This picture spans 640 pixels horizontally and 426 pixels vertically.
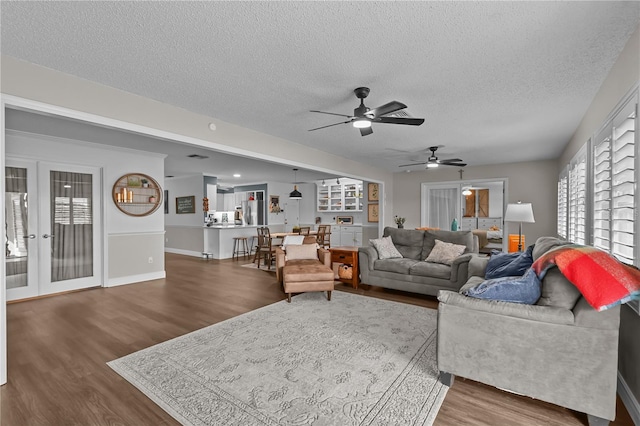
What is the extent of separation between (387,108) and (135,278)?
548 cm

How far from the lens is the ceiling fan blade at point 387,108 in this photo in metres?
2.80

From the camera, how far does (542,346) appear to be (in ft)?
6.40

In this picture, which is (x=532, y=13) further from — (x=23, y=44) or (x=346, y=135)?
(x=23, y=44)

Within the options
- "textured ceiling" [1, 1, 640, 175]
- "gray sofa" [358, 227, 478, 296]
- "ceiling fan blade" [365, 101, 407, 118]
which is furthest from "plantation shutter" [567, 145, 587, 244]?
"ceiling fan blade" [365, 101, 407, 118]

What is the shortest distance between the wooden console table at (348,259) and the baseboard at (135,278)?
350 centimetres

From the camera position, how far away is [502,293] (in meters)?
2.15

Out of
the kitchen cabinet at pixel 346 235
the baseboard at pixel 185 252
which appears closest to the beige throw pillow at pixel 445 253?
the kitchen cabinet at pixel 346 235

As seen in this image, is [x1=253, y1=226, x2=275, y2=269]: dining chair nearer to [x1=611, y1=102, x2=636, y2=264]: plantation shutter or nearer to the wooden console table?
the wooden console table

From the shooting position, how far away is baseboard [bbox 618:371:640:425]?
191cm

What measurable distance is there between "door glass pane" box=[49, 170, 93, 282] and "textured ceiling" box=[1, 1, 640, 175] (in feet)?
10.3

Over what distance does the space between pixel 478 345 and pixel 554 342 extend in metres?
0.43

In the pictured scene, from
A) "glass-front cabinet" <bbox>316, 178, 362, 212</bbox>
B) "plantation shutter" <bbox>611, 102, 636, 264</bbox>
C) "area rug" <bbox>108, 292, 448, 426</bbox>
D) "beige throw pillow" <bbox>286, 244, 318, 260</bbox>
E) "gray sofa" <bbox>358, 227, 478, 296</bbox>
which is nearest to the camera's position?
"area rug" <bbox>108, 292, 448, 426</bbox>

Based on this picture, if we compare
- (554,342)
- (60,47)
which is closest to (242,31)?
(60,47)

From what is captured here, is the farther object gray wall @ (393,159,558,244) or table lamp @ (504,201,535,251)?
gray wall @ (393,159,558,244)
